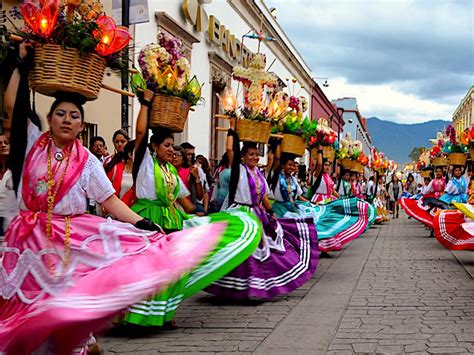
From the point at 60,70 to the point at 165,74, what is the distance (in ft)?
7.08

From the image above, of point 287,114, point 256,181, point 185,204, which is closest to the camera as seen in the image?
point 185,204

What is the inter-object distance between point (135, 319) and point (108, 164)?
216cm

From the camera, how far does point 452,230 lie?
11094 mm

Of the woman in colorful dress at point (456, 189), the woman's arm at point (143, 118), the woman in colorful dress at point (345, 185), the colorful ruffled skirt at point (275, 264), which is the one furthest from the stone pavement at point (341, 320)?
the woman in colorful dress at point (345, 185)

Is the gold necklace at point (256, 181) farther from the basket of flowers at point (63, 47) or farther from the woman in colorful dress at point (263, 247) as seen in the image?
Result: the basket of flowers at point (63, 47)

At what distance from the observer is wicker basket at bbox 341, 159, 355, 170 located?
18.0 meters

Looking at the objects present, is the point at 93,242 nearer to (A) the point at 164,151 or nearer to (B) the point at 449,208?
(A) the point at 164,151

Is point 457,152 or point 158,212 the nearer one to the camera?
point 158,212

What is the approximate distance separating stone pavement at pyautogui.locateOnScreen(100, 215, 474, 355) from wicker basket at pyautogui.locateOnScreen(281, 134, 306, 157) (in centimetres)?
166

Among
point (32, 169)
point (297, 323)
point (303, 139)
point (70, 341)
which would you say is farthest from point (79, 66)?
point (303, 139)

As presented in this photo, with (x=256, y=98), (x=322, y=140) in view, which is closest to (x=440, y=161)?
(x=322, y=140)

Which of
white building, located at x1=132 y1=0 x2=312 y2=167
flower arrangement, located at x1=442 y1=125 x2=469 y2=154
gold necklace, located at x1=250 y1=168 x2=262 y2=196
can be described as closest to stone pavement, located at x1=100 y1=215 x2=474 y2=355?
gold necklace, located at x1=250 y1=168 x2=262 y2=196

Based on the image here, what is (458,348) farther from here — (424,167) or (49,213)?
(424,167)

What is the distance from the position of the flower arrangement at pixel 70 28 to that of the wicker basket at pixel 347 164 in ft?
45.1
